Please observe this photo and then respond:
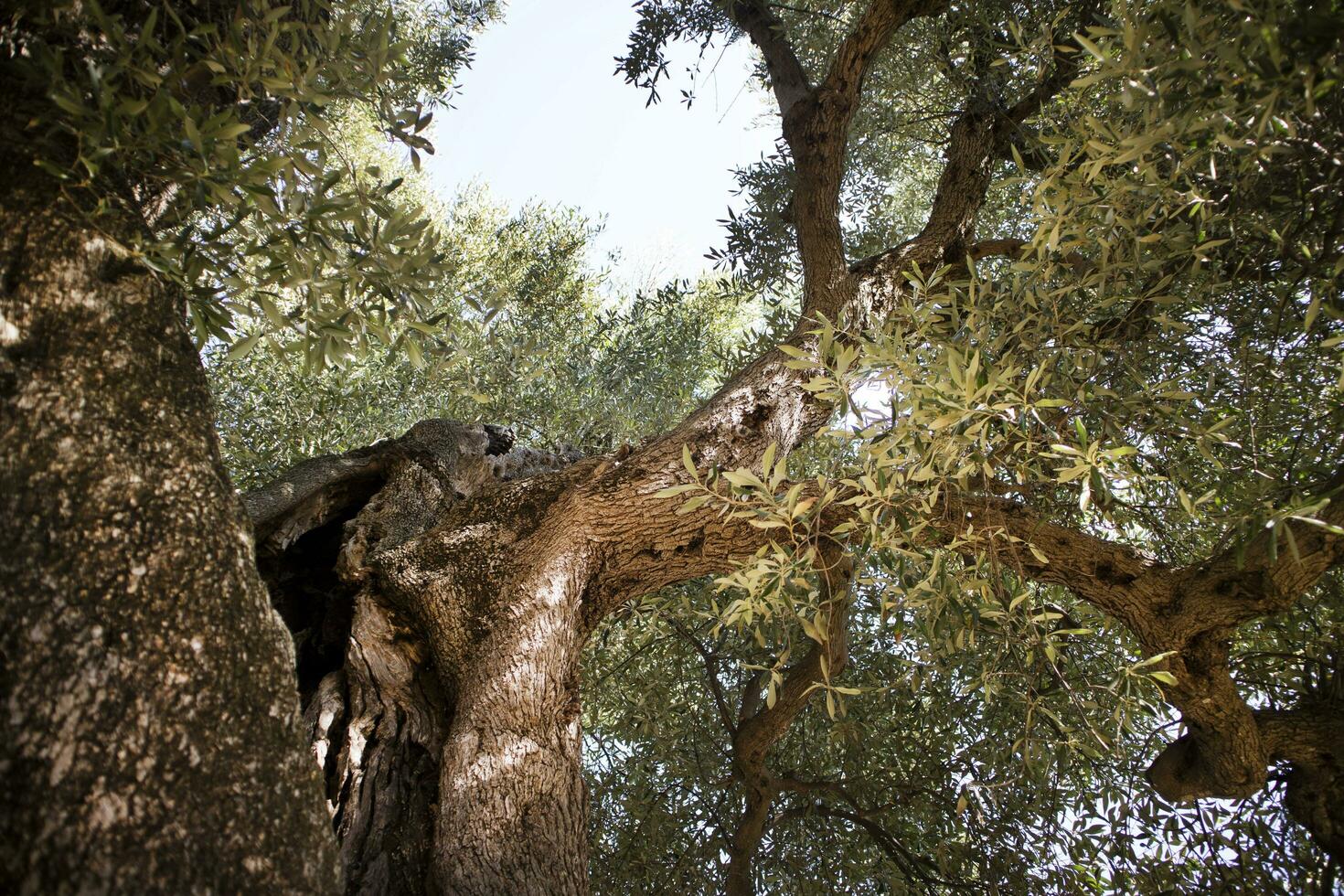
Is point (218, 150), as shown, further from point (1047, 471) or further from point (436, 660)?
point (1047, 471)

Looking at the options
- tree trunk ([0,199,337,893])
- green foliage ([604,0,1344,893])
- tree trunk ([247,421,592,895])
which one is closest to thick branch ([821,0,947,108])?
green foliage ([604,0,1344,893])

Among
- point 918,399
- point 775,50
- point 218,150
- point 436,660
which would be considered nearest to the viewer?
point 218,150

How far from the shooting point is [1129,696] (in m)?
2.92

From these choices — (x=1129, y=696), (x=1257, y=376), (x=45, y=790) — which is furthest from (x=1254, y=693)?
(x=45, y=790)

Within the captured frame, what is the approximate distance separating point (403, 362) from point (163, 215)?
4.47m

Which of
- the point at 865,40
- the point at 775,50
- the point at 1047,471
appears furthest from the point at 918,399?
the point at 775,50

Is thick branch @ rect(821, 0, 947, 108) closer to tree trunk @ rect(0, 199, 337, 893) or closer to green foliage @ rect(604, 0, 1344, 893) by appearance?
green foliage @ rect(604, 0, 1344, 893)

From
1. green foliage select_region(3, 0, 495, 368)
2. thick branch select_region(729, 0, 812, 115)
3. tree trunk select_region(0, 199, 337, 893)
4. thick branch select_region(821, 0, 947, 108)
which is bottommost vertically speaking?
tree trunk select_region(0, 199, 337, 893)

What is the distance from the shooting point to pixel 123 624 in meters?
1.75

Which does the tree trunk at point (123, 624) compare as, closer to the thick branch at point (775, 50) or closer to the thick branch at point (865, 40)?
the thick branch at point (865, 40)

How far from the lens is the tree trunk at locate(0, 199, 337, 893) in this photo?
153 centimetres

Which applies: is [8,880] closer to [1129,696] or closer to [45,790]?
[45,790]

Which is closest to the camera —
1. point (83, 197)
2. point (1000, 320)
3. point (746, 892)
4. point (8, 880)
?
point (8, 880)

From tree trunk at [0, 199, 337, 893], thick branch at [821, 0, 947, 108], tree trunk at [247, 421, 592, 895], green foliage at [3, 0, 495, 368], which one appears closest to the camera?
tree trunk at [0, 199, 337, 893]
